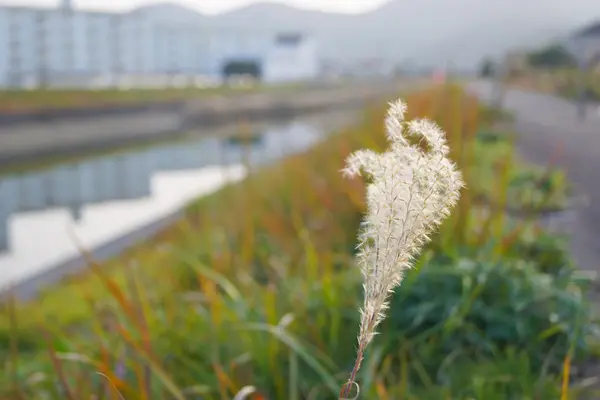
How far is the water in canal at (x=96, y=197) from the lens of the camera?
10.0m

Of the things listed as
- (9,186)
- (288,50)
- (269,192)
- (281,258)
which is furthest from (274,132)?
(288,50)

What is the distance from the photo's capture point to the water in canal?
10.0 meters

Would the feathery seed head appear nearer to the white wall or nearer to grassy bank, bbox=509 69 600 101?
grassy bank, bbox=509 69 600 101

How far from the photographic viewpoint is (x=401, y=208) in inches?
32.3

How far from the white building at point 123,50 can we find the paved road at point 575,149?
42980 millimetres

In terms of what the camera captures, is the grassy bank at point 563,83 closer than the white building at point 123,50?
Yes

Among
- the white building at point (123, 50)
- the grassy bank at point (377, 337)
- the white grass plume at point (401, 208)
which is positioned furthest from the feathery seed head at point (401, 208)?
the white building at point (123, 50)

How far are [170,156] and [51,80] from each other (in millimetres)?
33784

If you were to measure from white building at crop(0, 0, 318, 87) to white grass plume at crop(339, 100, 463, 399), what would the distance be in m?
53.9

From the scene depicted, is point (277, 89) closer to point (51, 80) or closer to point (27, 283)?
point (51, 80)

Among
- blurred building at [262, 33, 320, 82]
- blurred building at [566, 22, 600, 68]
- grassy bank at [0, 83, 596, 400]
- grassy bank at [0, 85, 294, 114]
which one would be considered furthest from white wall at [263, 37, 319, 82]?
grassy bank at [0, 83, 596, 400]

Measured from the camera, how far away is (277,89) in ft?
185

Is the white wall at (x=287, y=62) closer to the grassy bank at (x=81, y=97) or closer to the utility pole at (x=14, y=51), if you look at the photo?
the utility pole at (x=14, y=51)

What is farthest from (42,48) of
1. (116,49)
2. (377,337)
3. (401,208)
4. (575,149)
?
(401,208)
